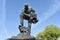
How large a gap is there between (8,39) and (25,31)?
1429 millimetres

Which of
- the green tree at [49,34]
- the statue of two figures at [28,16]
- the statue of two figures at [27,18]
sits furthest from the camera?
the green tree at [49,34]

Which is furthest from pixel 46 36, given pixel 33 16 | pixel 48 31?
pixel 33 16

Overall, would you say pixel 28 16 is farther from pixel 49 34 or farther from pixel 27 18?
pixel 49 34

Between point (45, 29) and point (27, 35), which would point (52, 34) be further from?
point (27, 35)

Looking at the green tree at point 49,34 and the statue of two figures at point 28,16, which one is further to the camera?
the green tree at point 49,34

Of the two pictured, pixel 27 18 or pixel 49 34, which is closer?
pixel 27 18

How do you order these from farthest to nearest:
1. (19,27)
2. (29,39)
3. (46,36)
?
(46,36), (19,27), (29,39)

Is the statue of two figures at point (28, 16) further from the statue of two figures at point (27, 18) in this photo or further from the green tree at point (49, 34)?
the green tree at point (49, 34)

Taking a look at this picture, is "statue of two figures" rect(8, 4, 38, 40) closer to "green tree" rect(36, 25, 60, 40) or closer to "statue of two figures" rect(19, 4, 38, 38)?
"statue of two figures" rect(19, 4, 38, 38)

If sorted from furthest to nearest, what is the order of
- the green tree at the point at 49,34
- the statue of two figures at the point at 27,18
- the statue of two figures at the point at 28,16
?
the green tree at the point at 49,34, the statue of two figures at the point at 28,16, the statue of two figures at the point at 27,18

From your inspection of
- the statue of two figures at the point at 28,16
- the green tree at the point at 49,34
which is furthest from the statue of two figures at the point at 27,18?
the green tree at the point at 49,34

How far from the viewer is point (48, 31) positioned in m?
→ 54.1

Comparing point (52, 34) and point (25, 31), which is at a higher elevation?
point (25, 31)

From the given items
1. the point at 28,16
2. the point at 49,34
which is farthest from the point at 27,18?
the point at 49,34
